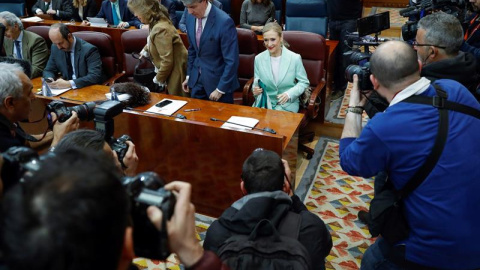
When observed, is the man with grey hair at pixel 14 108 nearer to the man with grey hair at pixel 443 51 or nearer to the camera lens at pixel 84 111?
the camera lens at pixel 84 111

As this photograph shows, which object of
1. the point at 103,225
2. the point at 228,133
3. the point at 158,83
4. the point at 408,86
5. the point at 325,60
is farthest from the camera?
the point at 325,60

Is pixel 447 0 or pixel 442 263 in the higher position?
pixel 447 0

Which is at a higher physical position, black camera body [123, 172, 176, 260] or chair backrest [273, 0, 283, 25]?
chair backrest [273, 0, 283, 25]

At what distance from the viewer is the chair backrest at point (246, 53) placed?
3781 millimetres

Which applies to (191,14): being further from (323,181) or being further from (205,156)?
(323,181)

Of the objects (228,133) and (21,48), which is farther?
(21,48)

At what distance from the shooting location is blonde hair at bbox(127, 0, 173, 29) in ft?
10.8

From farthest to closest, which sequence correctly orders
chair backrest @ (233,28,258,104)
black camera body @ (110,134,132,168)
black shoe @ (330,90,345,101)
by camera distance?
black shoe @ (330,90,345,101) < chair backrest @ (233,28,258,104) < black camera body @ (110,134,132,168)

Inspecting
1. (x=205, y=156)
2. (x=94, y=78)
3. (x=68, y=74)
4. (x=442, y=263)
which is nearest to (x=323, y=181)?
(x=205, y=156)

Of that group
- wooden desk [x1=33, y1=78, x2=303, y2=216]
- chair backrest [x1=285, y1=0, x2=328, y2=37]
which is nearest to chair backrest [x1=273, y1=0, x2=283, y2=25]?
chair backrest [x1=285, y1=0, x2=328, y2=37]

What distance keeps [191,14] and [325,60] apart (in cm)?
135

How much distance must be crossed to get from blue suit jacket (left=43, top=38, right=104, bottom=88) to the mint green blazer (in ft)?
4.60

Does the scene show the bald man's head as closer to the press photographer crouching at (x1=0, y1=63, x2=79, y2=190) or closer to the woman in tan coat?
the press photographer crouching at (x1=0, y1=63, x2=79, y2=190)

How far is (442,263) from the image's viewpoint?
5.08ft
